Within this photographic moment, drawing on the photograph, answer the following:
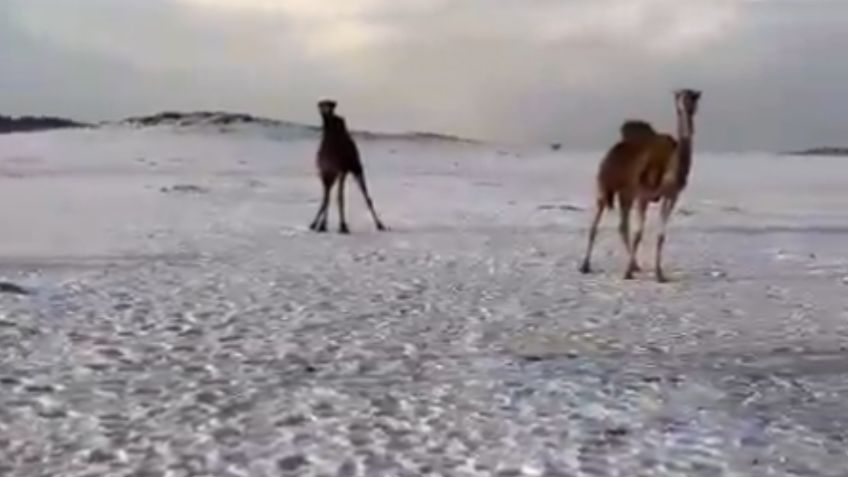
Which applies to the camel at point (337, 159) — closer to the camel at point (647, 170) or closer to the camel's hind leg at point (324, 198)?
the camel's hind leg at point (324, 198)

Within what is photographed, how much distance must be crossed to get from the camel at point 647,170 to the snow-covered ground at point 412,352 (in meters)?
0.57

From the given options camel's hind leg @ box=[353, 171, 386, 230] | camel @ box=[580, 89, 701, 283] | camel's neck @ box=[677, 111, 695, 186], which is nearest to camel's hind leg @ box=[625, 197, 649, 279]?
camel @ box=[580, 89, 701, 283]

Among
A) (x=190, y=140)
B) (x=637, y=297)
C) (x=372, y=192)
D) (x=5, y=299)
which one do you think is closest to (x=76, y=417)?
(x=5, y=299)

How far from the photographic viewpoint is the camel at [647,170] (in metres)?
15.3

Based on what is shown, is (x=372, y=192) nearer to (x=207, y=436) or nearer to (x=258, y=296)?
(x=258, y=296)

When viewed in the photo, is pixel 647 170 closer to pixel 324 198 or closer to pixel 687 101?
pixel 687 101

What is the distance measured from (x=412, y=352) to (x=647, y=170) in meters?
6.00

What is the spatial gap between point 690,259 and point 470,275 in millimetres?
3800

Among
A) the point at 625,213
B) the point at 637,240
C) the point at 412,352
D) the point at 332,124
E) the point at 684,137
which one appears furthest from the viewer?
the point at 332,124

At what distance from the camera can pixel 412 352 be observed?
1051 cm

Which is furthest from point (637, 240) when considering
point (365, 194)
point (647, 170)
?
point (365, 194)

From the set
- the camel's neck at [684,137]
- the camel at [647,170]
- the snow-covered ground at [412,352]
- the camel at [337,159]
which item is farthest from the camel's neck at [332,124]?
the camel's neck at [684,137]

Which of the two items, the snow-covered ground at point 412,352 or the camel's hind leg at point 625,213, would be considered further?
the camel's hind leg at point 625,213

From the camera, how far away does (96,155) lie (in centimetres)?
5431
